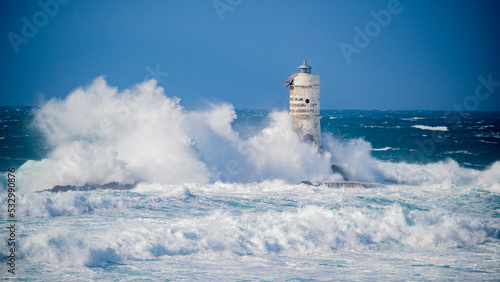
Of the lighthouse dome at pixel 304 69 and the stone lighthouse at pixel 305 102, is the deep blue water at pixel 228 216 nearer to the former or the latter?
the stone lighthouse at pixel 305 102

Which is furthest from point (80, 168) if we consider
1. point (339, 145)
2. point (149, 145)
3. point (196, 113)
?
point (339, 145)

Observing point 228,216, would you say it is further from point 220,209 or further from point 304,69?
point 304,69

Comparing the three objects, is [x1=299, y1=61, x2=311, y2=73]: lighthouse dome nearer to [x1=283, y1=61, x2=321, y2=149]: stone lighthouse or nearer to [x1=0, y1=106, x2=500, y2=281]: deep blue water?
[x1=283, y1=61, x2=321, y2=149]: stone lighthouse

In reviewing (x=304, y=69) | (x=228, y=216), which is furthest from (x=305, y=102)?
(x=228, y=216)

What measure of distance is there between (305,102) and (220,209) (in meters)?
7.99

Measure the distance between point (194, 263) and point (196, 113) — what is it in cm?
1161

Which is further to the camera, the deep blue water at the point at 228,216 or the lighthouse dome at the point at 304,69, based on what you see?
the lighthouse dome at the point at 304,69

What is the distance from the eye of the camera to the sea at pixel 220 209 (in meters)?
8.47

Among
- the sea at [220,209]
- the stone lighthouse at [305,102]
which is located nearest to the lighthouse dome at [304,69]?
the stone lighthouse at [305,102]

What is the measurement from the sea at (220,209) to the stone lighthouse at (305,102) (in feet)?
1.83

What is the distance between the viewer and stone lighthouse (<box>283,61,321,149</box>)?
60.7 feet

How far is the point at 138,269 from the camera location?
325 inches

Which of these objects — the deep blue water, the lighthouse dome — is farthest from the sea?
the lighthouse dome

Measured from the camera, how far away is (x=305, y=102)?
1859 centimetres
